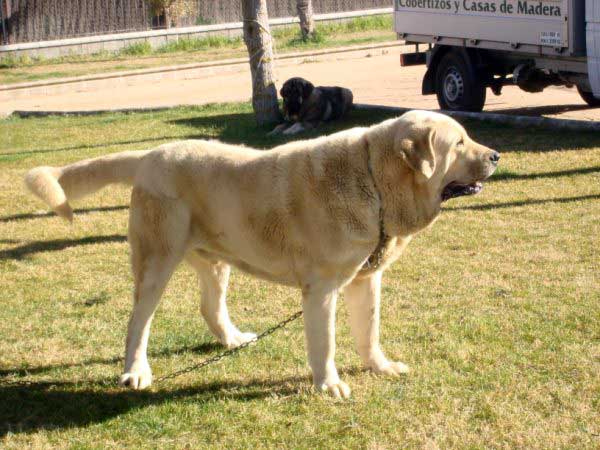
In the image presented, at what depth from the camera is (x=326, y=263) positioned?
5262 mm

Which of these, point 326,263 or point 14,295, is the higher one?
point 326,263

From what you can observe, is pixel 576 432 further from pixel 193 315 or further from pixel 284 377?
pixel 193 315

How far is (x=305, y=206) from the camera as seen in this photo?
5.33 metres

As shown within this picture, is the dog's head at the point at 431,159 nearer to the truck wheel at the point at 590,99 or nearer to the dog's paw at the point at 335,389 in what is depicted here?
the dog's paw at the point at 335,389

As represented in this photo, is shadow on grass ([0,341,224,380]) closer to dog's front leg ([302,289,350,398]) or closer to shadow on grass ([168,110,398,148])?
dog's front leg ([302,289,350,398])

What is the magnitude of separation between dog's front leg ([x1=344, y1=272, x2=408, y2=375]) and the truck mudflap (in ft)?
28.0

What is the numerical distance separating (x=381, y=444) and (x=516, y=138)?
9237 millimetres

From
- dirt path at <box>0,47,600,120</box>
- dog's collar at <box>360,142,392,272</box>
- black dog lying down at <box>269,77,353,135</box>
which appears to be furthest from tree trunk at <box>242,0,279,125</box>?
dog's collar at <box>360,142,392,272</box>

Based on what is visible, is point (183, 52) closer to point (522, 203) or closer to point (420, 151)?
point (522, 203)

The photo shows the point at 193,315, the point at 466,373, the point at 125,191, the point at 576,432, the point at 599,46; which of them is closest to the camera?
the point at 576,432

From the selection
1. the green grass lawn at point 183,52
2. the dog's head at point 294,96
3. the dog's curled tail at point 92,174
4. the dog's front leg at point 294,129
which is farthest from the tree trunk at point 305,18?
the dog's curled tail at point 92,174

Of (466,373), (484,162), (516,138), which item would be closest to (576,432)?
(466,373)

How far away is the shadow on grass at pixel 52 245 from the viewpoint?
9.13 meters

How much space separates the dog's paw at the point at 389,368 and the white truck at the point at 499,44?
28.2 ft
